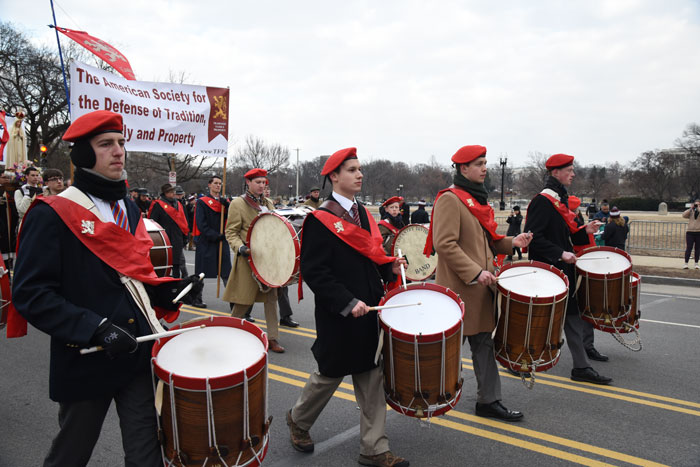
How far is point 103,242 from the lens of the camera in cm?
241

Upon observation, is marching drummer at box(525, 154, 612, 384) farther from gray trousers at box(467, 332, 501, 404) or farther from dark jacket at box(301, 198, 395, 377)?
dark jacket at box(301, 198, 395, 377)

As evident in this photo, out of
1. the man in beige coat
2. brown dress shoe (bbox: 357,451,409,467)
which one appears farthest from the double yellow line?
brown dress shoe (bbox: 357,451,409,467)

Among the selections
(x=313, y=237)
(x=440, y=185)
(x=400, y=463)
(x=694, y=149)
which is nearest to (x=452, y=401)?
(x=400, y=463)

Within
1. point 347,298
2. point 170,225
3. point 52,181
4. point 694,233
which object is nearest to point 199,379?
point 347,298

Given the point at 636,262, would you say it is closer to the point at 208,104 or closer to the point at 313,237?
the point at 208,104

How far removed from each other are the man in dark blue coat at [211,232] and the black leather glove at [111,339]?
5.52 meters

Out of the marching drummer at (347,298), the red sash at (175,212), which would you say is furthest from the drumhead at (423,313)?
the red sash at (175,212)

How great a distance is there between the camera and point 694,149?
192 feet

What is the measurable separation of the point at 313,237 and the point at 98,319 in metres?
1.57

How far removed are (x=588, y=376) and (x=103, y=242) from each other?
4705 mm

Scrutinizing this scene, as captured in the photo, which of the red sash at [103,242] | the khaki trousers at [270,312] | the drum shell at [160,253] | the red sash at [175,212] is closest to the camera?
the red sash at [103,242]

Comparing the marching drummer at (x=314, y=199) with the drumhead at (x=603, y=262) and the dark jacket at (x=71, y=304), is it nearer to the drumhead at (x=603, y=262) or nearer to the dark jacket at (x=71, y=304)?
the drumhead at (x=603, y=262)

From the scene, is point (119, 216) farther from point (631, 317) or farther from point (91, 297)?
point (631, 317)

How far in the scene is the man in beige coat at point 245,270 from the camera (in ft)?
20.9
